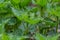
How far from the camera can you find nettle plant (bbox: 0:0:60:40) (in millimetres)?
1077

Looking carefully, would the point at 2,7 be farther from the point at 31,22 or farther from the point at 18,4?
the point at 31,22

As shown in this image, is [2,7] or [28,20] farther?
[2,7]

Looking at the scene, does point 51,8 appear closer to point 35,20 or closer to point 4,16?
point 35,20

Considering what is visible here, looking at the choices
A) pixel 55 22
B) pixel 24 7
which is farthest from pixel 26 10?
pixel 55 22

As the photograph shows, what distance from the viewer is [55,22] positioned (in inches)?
46.2

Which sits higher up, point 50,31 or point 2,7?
point 2,7

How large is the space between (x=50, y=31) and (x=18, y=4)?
0.23m

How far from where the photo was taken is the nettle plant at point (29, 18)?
108 cm

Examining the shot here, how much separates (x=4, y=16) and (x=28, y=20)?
20cm

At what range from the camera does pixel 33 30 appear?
1.11m

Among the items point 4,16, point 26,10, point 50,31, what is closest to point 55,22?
point 50,31

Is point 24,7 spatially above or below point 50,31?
Answer: above

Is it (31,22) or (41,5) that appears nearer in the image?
(31,22)

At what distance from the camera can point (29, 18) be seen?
1029mm
